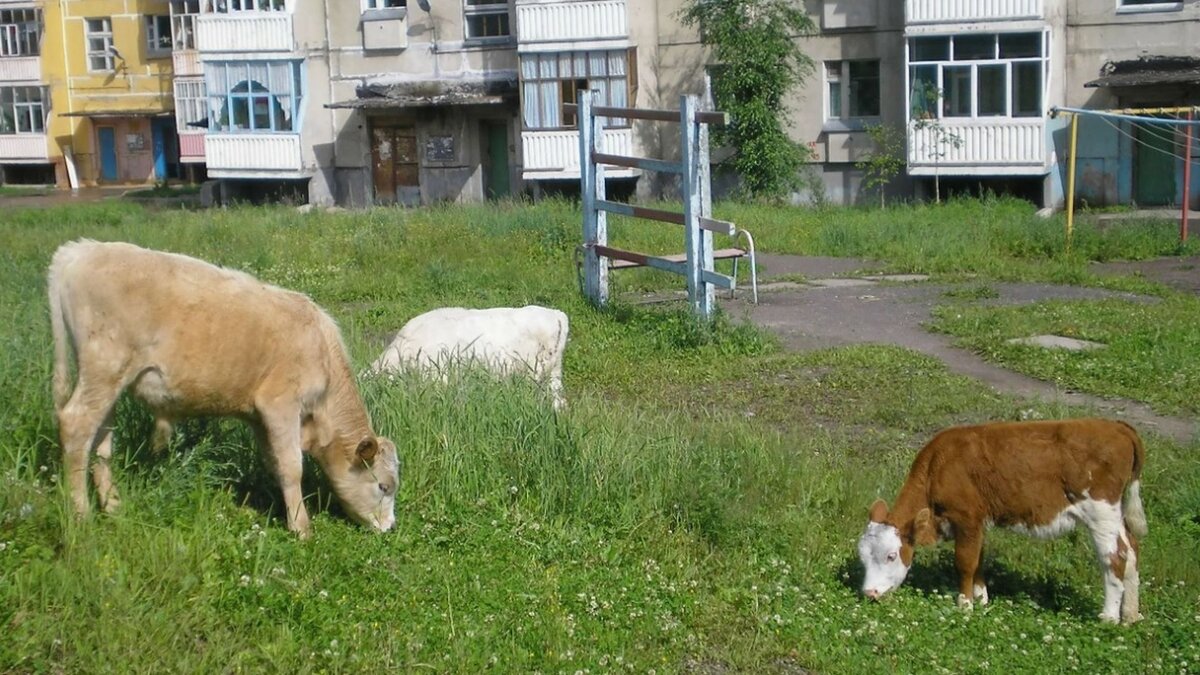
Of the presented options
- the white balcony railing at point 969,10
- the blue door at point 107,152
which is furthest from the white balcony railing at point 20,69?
the white balcony railing at point 969,10

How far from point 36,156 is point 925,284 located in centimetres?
3861

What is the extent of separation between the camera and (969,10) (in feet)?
99.0

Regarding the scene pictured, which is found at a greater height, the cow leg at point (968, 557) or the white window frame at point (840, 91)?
the white window frame at point (840, 91)

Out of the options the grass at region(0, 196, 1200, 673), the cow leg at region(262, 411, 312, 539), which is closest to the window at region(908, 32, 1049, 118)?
the grass at region(0, 196, 1200, 673)

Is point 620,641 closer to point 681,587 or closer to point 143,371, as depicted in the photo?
point 681,587

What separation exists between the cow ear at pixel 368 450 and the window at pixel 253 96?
1243 inches

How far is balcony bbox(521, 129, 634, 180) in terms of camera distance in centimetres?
3412

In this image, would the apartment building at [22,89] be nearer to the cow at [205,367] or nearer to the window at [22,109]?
the window at [22,109]

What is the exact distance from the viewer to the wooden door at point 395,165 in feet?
123

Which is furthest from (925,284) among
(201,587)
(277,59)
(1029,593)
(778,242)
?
(277,59)

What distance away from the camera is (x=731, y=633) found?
6.71 metres

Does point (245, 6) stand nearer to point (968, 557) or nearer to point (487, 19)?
point (487, 19)

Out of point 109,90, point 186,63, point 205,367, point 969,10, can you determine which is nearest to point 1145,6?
point 969,10

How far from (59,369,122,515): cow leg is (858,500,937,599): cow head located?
12.1ft
